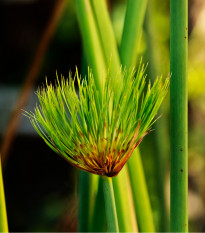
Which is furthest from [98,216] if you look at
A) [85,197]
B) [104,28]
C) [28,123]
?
[28,123]

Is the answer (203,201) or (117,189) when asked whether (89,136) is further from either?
(203,201)

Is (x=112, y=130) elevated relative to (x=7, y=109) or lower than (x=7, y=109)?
lower

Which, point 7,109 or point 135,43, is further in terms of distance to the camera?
point 7,109

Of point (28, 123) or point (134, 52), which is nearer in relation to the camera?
point (134, 52)

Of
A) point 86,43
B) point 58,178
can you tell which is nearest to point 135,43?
point 86,43

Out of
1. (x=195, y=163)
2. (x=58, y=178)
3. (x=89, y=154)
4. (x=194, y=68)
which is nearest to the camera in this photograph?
(x=89, y=154)

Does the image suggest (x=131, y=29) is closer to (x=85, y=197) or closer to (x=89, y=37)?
(x=89, y=37)

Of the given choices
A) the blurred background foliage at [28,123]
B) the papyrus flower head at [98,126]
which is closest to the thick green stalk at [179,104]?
the papyrus flower head at [98,126]

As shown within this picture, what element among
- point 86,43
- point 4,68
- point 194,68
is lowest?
point 86,43

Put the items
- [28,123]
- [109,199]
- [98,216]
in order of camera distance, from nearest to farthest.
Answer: [109,199] → [98,216] → [28,123]
